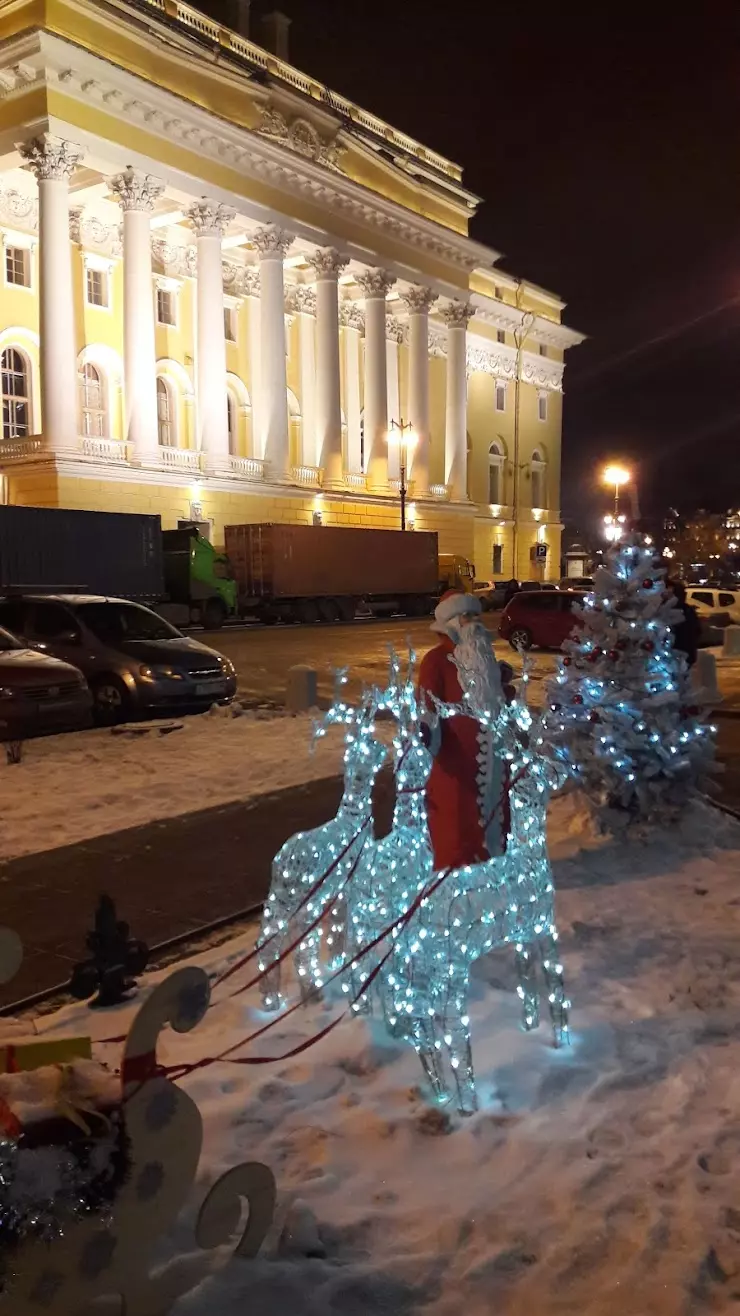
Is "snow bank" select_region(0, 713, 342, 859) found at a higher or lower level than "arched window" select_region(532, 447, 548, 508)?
lower

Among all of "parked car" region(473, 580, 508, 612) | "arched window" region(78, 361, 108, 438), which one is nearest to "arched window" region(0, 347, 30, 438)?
"arched window" region(78, 361, 108, 438)

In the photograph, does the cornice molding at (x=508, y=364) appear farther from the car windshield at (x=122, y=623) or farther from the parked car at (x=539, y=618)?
the car windshield at (x=122, y=623)

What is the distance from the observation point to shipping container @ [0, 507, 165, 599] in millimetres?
26391

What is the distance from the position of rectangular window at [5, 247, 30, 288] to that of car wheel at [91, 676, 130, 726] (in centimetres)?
3072

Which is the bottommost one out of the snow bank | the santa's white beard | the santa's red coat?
the snow bank

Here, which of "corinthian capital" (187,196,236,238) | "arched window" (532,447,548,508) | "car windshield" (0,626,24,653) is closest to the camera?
"car windshield" (0,626,24,653)

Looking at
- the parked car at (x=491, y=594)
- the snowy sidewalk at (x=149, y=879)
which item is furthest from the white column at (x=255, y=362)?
the snowy sidewalk at (x=149, y=879)

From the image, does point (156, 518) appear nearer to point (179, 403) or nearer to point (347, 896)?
point (179, 403)

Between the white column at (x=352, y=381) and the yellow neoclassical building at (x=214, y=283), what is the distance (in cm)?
12

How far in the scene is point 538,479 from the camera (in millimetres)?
70062

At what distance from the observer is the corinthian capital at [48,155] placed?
32688 mm

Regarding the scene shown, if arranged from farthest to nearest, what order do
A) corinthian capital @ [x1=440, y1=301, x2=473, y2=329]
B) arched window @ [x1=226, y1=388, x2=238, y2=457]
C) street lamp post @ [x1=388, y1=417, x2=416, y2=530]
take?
corinthian capital @ [x1=440, y1=301, x2=473, y2=329], street lamp post @ [x1=388, y1=417, x2=416, y2=530], arched window @ [x1=226, y1=388, x2=238, y2=457]

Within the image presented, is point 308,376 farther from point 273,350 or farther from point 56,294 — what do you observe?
point 56,294

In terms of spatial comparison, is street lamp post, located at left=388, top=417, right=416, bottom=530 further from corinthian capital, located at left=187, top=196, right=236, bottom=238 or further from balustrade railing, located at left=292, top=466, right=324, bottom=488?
corinthian capital, located at left=187, top=196, right=236, bottom=238
